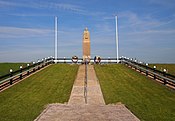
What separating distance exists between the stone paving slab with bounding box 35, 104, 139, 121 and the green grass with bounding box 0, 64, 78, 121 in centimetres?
74

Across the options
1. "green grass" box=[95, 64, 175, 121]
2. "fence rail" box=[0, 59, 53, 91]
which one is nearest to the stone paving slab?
"green grass" box=[95, 64, 175, 121]

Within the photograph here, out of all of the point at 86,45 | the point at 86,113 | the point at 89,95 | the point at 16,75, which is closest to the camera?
the point at 86,113

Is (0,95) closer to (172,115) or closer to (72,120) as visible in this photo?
(72,120)

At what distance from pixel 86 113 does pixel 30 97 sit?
6.02 metres

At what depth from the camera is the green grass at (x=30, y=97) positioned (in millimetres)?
13094

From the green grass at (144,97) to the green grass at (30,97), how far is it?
3105 millimetres

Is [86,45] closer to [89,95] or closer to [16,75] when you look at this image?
[16,75]

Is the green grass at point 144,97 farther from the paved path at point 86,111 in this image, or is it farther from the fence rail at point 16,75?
the fence rail at point 16,75

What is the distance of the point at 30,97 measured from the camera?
17625mm

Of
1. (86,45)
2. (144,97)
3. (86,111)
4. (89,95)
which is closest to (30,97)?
(89,95)

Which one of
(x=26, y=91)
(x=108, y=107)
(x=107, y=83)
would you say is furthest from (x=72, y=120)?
(x=107, y=83)

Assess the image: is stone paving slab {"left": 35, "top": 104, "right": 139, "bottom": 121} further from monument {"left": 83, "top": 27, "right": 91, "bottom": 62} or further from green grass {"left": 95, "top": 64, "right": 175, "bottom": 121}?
monument {"left": 83, "top": 27, "right": 91, "bottom": 62}

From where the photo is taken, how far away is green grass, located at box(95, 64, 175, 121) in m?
12.9

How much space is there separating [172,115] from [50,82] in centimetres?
1351
